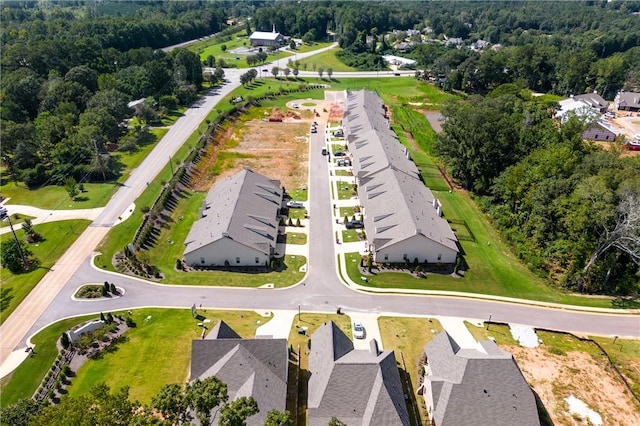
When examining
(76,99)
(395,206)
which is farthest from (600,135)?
(76,99)

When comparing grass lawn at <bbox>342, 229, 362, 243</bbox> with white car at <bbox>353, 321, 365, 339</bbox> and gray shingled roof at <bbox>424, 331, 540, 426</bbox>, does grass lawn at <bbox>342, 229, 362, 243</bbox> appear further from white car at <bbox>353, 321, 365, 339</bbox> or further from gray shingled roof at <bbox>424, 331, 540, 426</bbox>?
gray shingled roof at <bbox>424, 331, 540, 426</bbox>

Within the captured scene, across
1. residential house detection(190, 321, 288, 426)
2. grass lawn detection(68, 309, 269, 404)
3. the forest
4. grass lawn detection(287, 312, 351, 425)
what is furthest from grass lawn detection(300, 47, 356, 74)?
residential house detection(190, 321, 288, 426)

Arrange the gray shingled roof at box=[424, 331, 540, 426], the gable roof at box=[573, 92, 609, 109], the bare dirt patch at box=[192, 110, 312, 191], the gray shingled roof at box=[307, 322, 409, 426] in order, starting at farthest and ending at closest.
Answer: the gable roof at box=[573, 92, 609, 109] → the bare dirt patch at box=[192, 110, 312, 191] → the gray shingled roof at box=[424, 331, 540, 426] → the gray shingled roof at box=[307, 322, 409, 426]

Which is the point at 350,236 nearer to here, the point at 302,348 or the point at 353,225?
the point at 353,225

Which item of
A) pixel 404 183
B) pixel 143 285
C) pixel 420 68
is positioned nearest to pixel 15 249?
pixel 143 285

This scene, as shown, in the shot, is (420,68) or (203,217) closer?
(203,217)

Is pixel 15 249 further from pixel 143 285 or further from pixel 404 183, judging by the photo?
pixel 404 183
